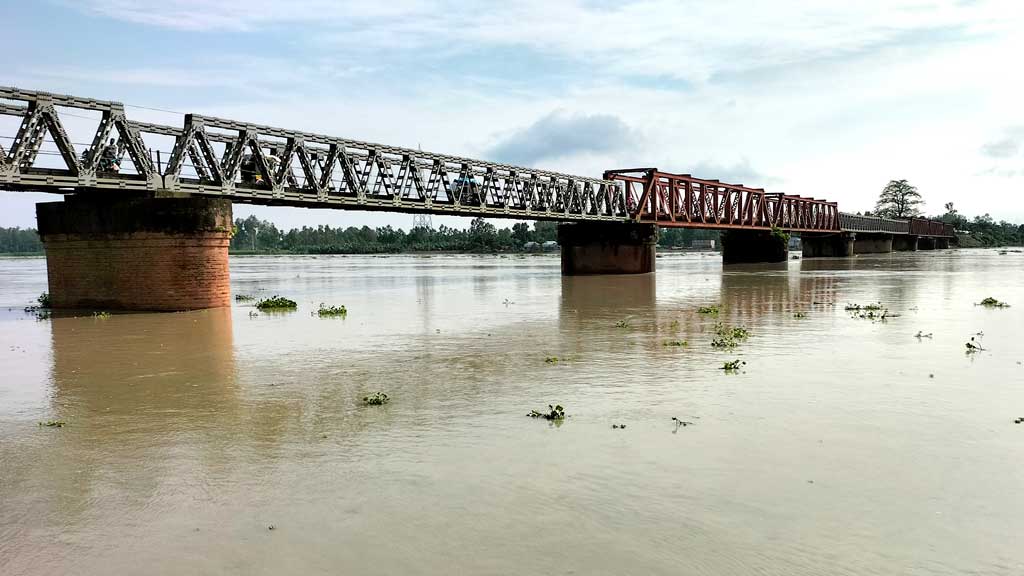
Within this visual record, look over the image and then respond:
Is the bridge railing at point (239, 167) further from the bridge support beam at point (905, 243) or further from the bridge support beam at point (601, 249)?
the bridge support beam at point (905, 243)

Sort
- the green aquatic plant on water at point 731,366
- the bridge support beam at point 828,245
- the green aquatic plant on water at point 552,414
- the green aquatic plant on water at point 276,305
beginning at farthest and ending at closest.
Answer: the bridge support beam at point 828,245 → the green aquatic plant on water at point 276,305 → the green aquatic plant on water at point 731,366 → the green aquatic plant on water at point 552,414

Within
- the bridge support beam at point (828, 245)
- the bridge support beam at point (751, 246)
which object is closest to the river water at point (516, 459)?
the bridge support beam at point (751, 246)

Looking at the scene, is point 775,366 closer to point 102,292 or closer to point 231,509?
point 231,509

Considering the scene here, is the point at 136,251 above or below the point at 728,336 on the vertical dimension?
above

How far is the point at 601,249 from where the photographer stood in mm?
54250

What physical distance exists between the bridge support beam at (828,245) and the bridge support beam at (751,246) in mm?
23960

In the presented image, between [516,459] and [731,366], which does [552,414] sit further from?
[731,366]

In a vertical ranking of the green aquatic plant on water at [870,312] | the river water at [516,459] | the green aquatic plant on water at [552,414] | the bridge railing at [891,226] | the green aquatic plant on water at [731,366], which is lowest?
the river water at [516,459]

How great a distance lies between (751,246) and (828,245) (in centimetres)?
3110

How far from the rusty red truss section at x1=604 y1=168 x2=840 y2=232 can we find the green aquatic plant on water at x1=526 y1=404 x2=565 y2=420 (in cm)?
4876

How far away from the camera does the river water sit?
5379 mm

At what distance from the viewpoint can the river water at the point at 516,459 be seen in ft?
17.6

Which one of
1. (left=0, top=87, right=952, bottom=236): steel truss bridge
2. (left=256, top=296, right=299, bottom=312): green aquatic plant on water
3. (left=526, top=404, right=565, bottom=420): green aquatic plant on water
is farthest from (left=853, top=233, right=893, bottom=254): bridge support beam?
(left=526, top=404, right=565, bottom=420): green aquatic plant on water

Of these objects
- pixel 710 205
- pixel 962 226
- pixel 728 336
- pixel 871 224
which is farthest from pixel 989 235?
pixel 728 336
